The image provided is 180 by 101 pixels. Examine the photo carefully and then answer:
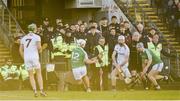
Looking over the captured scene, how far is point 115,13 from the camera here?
38.2 meters

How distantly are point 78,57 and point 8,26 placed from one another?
1545 millimetres

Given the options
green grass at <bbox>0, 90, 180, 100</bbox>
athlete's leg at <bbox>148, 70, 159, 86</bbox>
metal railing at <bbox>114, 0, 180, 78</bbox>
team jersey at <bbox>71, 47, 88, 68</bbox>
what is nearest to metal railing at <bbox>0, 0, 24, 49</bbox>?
green grass at <bbox>0, 90, 180, 100</bbox>

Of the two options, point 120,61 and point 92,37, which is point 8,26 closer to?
point 92,37

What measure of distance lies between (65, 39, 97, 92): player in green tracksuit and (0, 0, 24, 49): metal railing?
1.18m

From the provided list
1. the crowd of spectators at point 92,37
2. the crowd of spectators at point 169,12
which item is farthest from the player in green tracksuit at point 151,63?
the crowd of spectators at point 169,12

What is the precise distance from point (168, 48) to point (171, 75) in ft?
1.82

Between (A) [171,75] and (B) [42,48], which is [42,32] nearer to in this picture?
(B) [42,48]

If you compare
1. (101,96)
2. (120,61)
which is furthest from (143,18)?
(101,96)

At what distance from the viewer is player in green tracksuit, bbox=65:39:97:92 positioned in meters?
38.2

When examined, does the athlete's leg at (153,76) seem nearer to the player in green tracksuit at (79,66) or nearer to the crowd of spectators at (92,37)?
the crowd of spectators at (92,37)

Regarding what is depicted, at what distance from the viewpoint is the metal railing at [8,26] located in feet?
125

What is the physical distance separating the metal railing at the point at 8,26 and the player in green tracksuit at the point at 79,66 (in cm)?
118

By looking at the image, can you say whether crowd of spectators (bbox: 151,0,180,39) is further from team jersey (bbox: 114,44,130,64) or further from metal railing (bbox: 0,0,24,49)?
metal railing (bbox: 0,0,24,49)

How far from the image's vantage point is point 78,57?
38.2m
